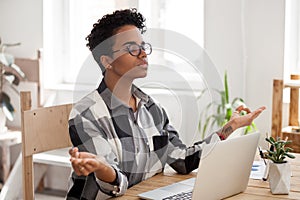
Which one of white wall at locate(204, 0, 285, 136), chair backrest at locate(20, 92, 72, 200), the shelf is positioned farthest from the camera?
white wall at locate(204, 0, 285, 136)

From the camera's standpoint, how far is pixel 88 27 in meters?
3.80

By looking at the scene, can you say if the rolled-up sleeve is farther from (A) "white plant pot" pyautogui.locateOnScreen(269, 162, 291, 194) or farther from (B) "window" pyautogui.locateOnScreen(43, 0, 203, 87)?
(B) "window" pyautogui.locateOnScreen(43, 0, 203, 87)

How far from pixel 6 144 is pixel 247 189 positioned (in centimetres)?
210

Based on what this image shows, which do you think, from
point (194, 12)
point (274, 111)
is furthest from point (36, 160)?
point (274, 111)

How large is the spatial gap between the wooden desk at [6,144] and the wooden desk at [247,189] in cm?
177

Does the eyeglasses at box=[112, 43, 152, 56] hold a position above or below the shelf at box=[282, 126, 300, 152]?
above

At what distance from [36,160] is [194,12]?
1253 millimetres

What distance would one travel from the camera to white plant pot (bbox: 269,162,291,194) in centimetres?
177

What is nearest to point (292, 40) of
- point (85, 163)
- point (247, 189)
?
point (247, 189)

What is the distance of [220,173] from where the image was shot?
170 centimetres

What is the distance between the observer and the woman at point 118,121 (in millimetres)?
1729

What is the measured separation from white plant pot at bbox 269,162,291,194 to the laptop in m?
0.07

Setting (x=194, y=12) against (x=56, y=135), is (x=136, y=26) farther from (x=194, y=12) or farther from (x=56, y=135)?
(x=194, y=12)

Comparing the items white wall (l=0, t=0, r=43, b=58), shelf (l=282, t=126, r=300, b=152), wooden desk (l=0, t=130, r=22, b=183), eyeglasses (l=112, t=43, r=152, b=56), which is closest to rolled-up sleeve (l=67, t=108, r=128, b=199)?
eyeglasses (l=112, t=43, r=152, b=56)
